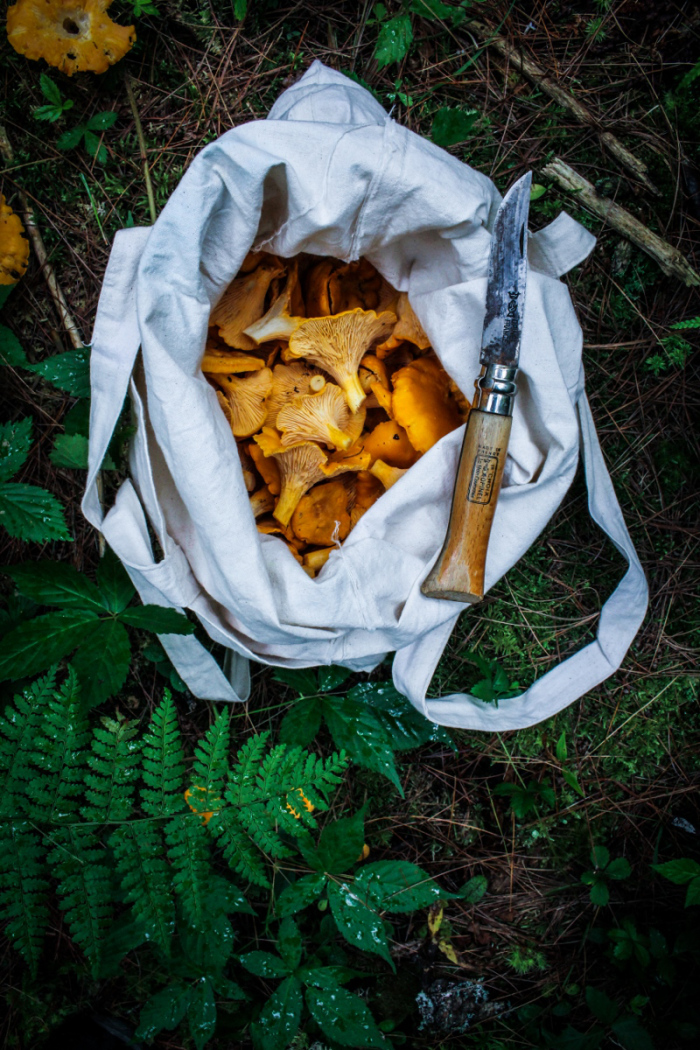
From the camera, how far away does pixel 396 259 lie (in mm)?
2258

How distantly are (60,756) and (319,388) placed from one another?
148 cm

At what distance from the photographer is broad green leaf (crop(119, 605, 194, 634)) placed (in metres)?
1.94

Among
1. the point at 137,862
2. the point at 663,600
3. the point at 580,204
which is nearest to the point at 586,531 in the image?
the point at 663,600

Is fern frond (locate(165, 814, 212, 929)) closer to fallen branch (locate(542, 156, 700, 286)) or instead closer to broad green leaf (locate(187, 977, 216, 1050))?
broad green leaf (locate(187, 977, 216, 1050))

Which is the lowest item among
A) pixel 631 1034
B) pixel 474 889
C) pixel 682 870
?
pixel 631 1034

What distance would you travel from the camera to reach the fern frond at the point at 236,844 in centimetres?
188

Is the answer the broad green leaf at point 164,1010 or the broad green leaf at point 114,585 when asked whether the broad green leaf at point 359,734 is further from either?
the broad green leaf at point 164,1010

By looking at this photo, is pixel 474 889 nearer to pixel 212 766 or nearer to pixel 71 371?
pixel 212 766

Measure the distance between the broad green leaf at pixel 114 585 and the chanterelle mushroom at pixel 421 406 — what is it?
1.12 meters

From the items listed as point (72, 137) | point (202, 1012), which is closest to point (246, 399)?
point (72, 137)

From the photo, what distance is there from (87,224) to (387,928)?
9.71 feet

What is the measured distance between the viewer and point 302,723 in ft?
7.32

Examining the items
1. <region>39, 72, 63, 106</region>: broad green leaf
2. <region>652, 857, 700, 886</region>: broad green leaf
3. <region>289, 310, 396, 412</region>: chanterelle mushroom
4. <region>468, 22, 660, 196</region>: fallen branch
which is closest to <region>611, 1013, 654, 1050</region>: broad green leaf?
<region>652, 857, 700, 886</region>: broad green leaf

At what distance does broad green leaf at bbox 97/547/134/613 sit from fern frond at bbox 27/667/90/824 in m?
0.29
